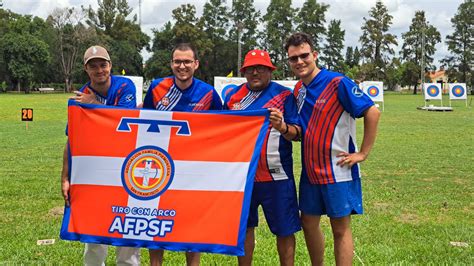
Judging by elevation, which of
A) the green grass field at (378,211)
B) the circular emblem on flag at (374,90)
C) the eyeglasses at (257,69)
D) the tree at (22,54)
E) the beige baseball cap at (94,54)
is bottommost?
the green grass field at (378,211)

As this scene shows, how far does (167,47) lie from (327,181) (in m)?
78.2

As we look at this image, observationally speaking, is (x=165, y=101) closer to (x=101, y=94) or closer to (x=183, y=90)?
(x=183, y=90)

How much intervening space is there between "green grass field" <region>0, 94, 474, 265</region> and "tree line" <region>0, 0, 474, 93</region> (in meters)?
58.2

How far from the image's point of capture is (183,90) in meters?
3.77

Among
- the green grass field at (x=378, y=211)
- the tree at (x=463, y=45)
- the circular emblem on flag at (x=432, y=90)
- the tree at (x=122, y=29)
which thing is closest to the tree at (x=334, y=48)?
the tree at (x=463, y=45)

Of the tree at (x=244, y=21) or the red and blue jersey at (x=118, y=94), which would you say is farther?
the tree at (x=244, y=21)

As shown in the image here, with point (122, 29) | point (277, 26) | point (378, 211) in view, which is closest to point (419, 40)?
point (277, 26)

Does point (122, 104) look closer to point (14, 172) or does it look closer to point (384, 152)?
point (14, 172)

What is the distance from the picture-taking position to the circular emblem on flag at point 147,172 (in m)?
3.46

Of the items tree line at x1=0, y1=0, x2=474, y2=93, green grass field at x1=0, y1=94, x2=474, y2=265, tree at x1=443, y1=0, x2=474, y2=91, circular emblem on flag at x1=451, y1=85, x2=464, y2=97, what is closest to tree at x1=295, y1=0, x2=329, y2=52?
tree line at x1=0, y1=0, x2=474, y2=93

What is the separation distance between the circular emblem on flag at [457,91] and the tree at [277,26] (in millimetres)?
38457

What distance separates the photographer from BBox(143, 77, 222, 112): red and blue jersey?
3762 mm

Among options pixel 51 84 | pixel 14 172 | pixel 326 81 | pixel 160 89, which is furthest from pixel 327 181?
pixel 51 84

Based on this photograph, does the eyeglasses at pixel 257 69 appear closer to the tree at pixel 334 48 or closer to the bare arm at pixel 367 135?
the bare arm at pixel 367 135
